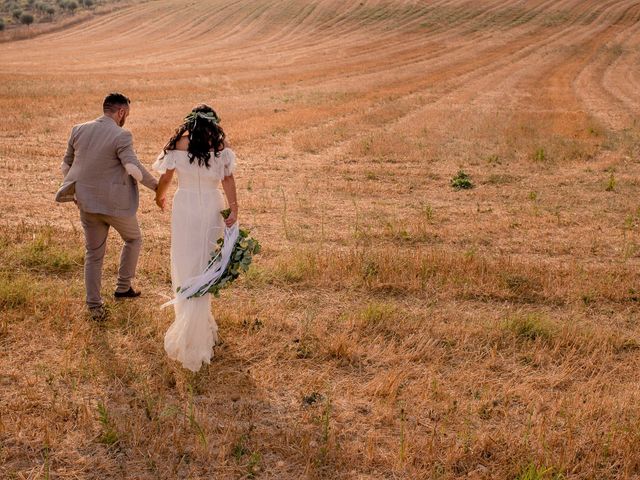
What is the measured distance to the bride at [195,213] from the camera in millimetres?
5570

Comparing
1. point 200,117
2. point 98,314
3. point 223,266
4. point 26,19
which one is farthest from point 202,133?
point 26,19

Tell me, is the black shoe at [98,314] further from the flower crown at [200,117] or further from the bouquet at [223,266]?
the flower crown at [200,117]

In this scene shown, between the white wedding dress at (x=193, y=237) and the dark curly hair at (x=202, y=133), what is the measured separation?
7cm

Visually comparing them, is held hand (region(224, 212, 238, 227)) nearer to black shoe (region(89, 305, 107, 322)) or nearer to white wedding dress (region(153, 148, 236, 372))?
white wedding dress (region(153, 148, 236, 372))

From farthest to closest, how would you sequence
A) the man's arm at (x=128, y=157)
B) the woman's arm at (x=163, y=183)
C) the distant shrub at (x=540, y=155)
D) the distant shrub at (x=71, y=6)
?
the distant shrub at (x=71, y=6) → the distant shrub at (x=540, y=155) → the man's arm at (x=128, y=157) → the woman's arm at (x=163, y=183)

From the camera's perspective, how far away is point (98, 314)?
6.57 metres

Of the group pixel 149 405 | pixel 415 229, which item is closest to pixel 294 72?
pixel 415 229

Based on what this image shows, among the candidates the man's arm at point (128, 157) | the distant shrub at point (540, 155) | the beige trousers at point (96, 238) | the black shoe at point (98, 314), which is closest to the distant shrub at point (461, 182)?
the distant shrub at point (540, 155)

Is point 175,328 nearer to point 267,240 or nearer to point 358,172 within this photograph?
point 267,240

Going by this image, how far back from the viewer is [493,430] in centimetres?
500

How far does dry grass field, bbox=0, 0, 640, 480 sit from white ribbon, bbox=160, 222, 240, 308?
75 cm

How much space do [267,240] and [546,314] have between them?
4.45 meters

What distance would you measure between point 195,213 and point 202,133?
30.2 inches

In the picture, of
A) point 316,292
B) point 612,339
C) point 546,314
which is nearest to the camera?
point 612,339
